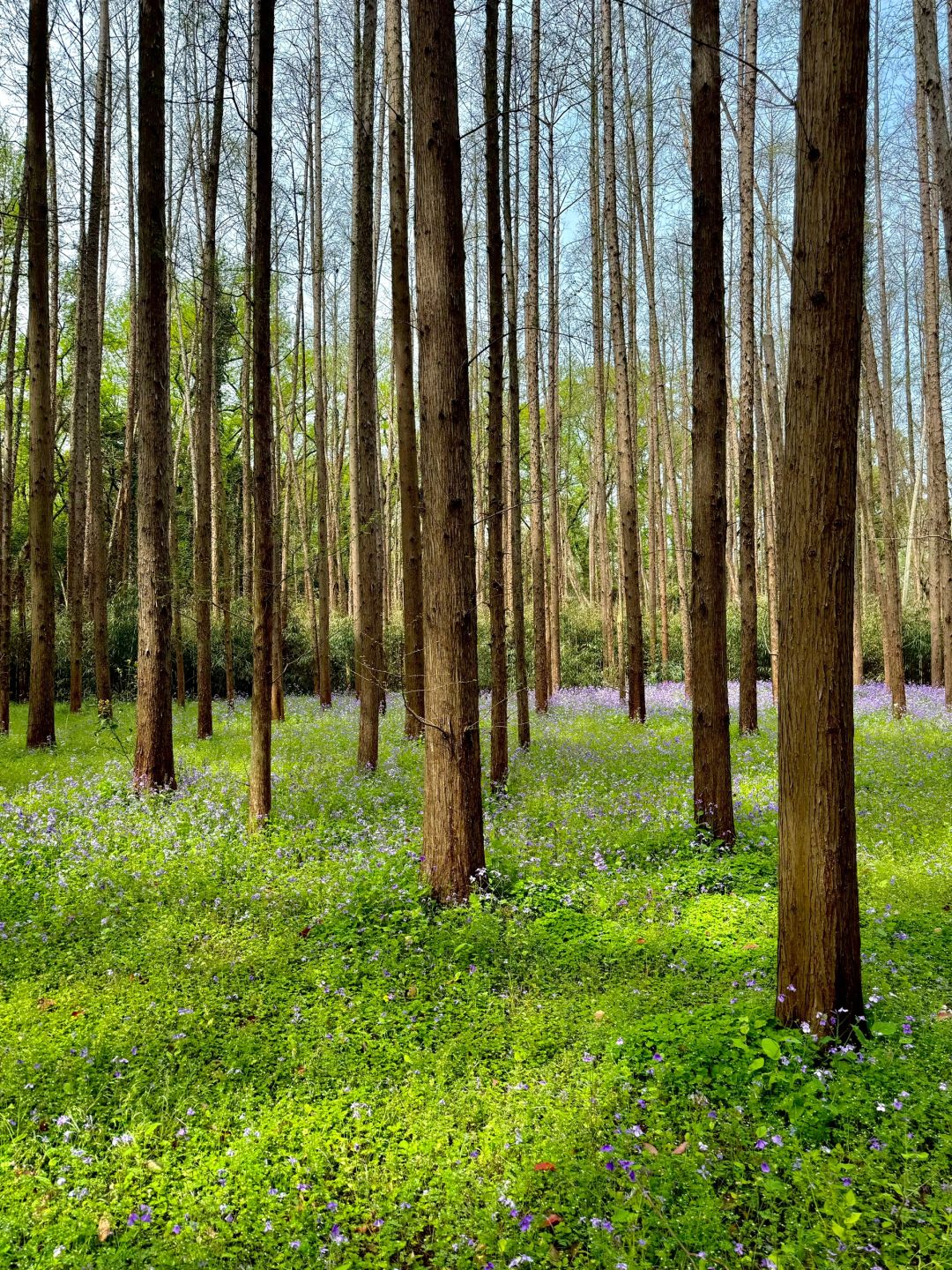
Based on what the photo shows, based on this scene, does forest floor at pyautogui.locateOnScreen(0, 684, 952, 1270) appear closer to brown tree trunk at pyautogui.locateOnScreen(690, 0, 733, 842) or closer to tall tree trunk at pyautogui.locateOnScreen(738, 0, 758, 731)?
brown tree trunk at pyautogui.locateOnScreen(690, 0, 733, 842)

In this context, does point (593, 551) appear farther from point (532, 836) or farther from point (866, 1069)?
point (866, 1069)

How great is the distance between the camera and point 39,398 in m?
9.68

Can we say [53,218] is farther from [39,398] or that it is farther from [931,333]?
[931,333]

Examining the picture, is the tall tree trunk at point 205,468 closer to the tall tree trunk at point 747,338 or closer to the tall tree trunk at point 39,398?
the tall tree trunk at point 39,398

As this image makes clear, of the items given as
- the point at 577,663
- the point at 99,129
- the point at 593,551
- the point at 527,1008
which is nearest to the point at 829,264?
the point at 527,1008

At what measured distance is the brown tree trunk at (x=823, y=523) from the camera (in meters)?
3.19

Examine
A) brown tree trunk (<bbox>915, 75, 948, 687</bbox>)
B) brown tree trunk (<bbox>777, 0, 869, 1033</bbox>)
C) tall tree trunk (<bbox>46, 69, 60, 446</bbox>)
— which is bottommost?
brown tree trunk (<bbox>777, 0, 869, 1033</bbox>)

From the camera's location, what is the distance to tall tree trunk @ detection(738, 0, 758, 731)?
934 centimetres

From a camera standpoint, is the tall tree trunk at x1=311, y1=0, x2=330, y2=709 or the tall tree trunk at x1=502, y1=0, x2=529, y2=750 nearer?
the tall tree trunk at x1=502, y1=0, x2=529, y2=750

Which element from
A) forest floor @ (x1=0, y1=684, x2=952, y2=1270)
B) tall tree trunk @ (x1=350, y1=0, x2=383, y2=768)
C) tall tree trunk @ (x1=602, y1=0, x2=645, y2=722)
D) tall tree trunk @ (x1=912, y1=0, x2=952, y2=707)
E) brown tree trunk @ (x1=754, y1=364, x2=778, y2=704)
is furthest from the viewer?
brown tree trunk @ (x1=754, y1=364, x2=778, y2=704)

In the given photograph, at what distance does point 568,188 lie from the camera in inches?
500

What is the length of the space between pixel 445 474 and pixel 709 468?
231cm

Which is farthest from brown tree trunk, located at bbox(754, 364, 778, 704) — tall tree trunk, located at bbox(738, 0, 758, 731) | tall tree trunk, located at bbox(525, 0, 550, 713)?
tall tree trunk, located at bbox(525, 0, 550, 713)

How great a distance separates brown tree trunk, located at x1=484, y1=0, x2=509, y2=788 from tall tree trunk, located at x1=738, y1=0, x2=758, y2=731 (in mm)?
3594
